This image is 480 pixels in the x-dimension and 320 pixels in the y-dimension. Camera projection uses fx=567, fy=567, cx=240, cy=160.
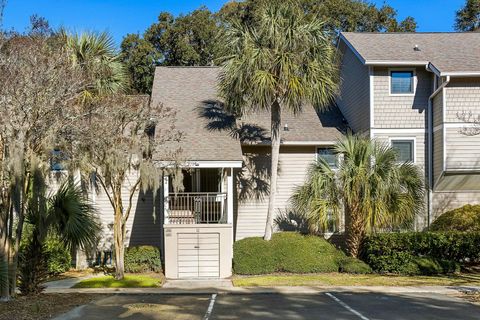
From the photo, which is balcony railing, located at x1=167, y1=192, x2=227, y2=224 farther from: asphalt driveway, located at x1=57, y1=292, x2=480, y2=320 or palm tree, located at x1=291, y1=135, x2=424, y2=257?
asphalt driveway, located at x1=57, y1=292, x2=480, y2=320

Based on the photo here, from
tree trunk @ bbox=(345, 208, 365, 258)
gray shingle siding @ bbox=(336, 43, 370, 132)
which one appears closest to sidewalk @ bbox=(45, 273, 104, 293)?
tree trunk @ bbox=(345, 208, 365, 258)

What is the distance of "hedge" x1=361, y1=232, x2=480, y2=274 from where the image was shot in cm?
1836

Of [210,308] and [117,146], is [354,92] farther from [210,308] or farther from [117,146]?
[210,308]

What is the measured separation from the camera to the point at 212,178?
2161 centimetres

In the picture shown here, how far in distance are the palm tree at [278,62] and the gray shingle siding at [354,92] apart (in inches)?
129

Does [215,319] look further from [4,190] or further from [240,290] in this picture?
[4,190]

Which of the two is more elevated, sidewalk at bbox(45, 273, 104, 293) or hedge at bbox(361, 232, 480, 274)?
hedge at bbox(361, 232, 480, 274)

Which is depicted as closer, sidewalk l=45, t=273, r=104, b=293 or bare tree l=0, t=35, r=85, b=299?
bare tree l=0, t=35, r=85, b=299

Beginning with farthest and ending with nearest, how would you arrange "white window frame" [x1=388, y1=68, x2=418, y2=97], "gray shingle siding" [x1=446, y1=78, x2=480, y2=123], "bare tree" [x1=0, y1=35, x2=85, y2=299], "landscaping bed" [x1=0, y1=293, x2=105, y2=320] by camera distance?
"white window frame" [x1=388, y1=68, x2=418, y2=97], "gray shingle siding" [x1=446, y1=78, x2=480, y2=123], "bare tree" [x1=0, y1=35, x2=85, y2=299], "landscaping bed" [x1=0, y1=293, x2=105, y2=320]

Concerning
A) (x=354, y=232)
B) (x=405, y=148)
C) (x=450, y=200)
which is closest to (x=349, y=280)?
(x=354, y=232)

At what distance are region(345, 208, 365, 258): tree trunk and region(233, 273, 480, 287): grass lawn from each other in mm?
1403

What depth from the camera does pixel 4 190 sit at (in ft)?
41.5

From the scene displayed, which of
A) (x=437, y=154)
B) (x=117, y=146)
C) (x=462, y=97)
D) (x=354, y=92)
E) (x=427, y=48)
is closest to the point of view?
(x=117, y=146)

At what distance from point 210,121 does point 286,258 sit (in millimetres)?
5916
